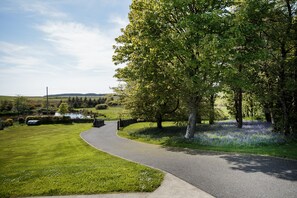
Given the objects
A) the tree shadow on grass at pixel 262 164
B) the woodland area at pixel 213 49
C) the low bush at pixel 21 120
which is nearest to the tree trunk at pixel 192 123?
the woodland area at pixel 213 49

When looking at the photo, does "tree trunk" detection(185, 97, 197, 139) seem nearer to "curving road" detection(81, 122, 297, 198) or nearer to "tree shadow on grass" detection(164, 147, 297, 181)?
"curving road" detection(81, 122, 297, 198)

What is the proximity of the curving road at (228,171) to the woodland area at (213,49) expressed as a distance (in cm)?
599

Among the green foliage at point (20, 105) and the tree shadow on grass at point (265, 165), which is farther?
the green foliage at point (20, 105)

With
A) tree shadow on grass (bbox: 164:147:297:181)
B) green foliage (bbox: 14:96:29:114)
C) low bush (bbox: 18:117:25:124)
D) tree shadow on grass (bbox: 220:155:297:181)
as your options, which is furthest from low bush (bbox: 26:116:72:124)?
tree shadow on grass (bbox: 220:155:297:181)

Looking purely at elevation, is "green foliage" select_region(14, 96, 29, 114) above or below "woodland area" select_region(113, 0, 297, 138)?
below

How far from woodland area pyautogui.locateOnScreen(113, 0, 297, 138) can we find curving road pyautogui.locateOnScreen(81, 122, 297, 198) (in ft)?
19.7

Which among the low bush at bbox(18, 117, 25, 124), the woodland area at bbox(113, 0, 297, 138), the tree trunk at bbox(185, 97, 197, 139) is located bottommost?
the low bush at bbox(18, 117, 25, 124)

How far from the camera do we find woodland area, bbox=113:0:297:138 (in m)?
17.2

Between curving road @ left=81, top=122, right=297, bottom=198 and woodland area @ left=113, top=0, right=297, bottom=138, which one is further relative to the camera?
woodland area @ left=113, top=0, right=297, bottom=138

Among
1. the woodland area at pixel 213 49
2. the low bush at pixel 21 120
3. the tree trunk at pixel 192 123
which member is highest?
→ the woodland area at pixel 213 49

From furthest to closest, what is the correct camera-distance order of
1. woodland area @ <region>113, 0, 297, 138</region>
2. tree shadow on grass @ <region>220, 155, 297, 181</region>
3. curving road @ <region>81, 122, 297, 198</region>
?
woodland area @ <region>113, 0, 297, 138</region> < tree shadow on grass @ <region>220, 155, 297, 181</region> < curving road @ <region>81, 122, 297, 198</region>

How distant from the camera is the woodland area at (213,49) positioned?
1725 cm

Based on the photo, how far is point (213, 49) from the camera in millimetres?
15961

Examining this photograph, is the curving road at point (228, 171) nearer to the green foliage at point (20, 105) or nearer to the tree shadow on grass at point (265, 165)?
the tree shadow on grass at point (265, 165)
